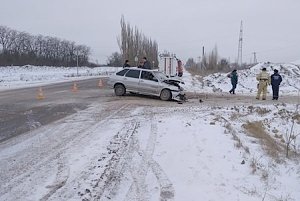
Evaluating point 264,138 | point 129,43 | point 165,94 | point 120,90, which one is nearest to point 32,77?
point 129,43

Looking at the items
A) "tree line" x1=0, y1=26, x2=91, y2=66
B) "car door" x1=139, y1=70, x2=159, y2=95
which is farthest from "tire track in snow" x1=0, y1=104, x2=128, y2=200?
"tree line" x1=0, y1=26, x2=91, y2=66

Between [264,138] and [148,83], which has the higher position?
[148,83]

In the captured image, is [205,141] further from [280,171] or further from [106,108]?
[106,108]

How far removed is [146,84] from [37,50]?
108356mm

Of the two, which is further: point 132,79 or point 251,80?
point 251,80

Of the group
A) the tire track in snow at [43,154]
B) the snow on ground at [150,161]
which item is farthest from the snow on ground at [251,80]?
the tire track in snow at [43,154]

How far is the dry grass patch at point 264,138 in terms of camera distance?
33.9 feet

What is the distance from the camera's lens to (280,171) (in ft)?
29.6

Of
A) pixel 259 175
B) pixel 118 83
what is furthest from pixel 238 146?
pixel 118 83

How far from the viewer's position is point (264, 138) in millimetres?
11844

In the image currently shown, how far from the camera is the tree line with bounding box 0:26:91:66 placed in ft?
349

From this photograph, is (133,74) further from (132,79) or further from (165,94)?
(165,94)

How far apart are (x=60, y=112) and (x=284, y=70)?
4424cm

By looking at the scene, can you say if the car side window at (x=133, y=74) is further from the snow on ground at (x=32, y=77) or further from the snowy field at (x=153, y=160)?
the snow on ground at (x=32, y=77)
